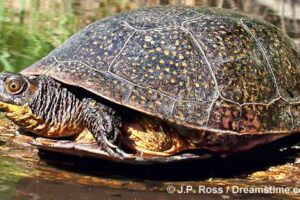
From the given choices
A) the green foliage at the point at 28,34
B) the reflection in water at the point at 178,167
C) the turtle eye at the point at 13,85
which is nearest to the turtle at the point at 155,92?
the turtle eye at the point at 13,85

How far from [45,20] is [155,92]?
601cm

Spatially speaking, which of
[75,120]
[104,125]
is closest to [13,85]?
[75,120]

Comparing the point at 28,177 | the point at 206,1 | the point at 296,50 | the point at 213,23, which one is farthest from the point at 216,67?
the point at 206,1

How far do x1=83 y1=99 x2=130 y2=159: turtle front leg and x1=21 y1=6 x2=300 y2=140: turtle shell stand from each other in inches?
4.7

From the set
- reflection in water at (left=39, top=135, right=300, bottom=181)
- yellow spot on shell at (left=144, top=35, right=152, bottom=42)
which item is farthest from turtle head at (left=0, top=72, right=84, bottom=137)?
yellow spot on shell at (left=144, top=35, right=152, bottom=42)

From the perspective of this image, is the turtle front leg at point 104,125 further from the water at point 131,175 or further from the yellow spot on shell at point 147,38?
the yellow spot on shell at point 147,38

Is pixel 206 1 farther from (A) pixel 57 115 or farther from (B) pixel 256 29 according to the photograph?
(A) pixel 57 115

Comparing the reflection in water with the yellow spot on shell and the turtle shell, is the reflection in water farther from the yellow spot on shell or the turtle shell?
the yellow spot on shell

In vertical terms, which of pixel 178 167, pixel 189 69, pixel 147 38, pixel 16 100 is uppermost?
pixel 147 38

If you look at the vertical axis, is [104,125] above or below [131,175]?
above

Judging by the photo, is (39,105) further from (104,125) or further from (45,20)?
(45,20)

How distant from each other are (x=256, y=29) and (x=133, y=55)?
104 centimetres

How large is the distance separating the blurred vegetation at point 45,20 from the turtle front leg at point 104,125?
2292mm

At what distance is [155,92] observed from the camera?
4.24 meters
